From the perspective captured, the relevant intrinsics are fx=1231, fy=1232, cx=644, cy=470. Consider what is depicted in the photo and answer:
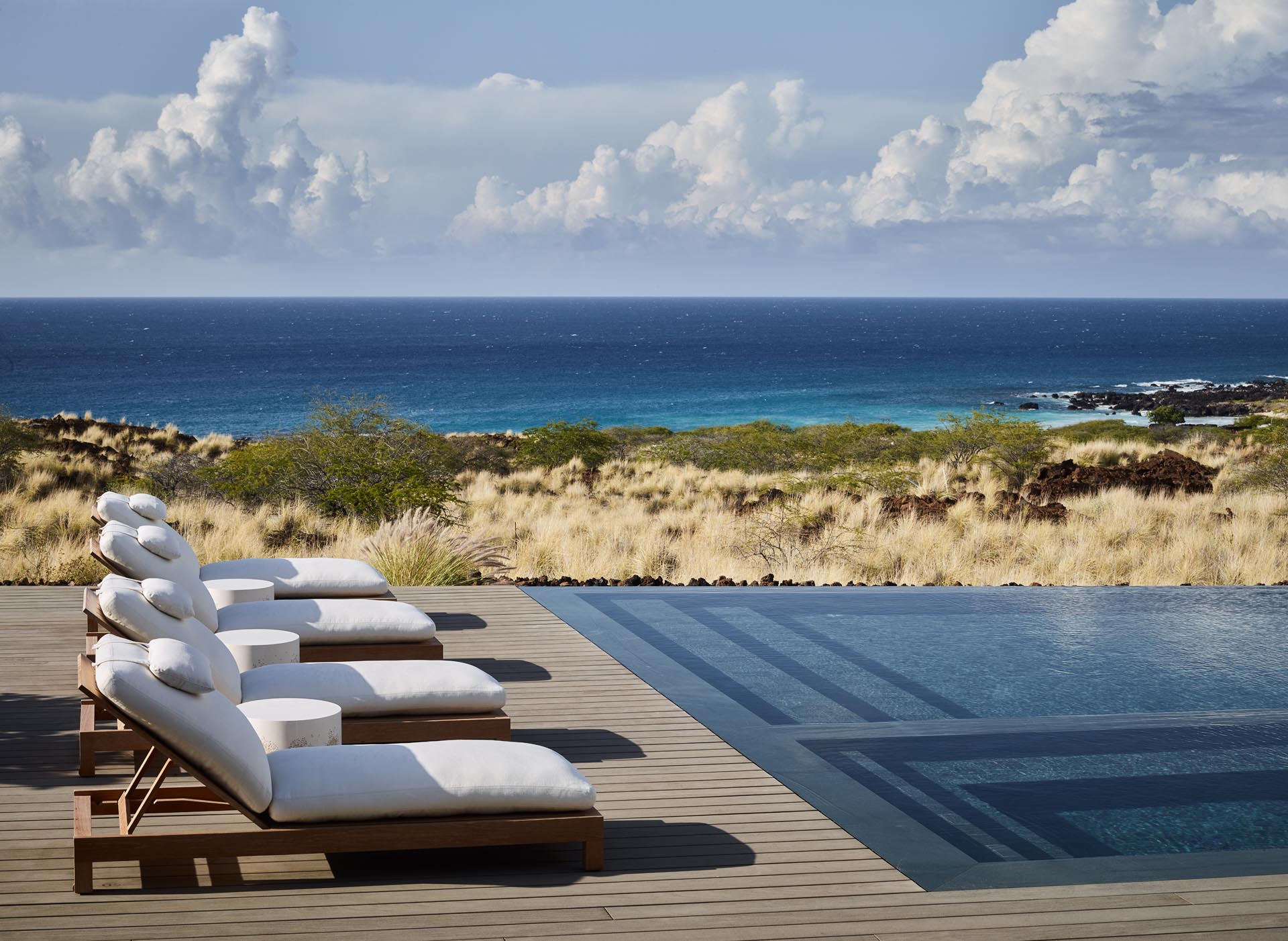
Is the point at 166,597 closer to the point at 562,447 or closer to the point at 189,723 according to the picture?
the point at 189,723

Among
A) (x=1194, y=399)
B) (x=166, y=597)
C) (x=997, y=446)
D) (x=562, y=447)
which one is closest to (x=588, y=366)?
(x=1194, y=399)

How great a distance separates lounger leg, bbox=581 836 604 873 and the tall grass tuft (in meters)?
4.66

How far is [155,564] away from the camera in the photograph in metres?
4.23

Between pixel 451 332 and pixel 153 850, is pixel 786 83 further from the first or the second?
pixel 451 332

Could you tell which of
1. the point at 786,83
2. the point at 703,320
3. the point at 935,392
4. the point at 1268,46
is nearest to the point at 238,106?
the point at 786,83

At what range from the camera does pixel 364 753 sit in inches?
122

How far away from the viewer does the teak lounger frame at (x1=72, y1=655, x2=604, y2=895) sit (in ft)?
9.27

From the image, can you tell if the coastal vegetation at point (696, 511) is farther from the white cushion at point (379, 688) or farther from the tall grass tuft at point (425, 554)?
the white cushion at point (379, 688)

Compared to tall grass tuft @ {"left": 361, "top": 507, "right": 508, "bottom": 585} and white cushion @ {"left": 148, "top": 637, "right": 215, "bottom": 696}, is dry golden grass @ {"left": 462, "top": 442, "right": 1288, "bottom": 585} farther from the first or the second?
white cushion @ {"left": 148, "top": 637, "right": 215, "bottom": 696}

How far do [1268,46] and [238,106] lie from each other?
33897 millimetres

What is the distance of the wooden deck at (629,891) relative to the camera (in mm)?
2727

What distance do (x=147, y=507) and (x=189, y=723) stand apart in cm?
241

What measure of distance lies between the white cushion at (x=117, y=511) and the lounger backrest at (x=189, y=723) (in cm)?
179


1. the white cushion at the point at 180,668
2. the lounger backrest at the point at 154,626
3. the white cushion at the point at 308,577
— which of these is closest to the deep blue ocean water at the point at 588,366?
the white cushion at the point at 308,577
